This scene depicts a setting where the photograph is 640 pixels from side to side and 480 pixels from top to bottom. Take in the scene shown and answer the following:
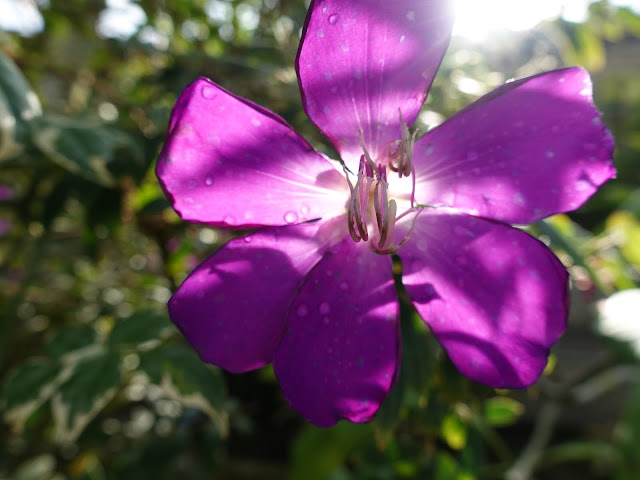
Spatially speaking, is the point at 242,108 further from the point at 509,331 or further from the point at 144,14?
the point at 144,14

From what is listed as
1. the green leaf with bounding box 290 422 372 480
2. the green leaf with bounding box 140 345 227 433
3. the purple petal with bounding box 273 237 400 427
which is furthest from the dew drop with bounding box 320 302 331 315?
the green leaf with bounding box 290 422 372 480

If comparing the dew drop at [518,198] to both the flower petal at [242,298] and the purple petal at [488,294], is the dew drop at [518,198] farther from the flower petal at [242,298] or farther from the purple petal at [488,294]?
the flower petal at [242,298]

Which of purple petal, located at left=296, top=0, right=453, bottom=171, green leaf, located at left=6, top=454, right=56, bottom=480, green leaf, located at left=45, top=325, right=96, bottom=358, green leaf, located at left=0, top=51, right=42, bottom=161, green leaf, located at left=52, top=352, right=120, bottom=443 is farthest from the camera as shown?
green leaf, located at left=6, top=454, right=56, bottom=480

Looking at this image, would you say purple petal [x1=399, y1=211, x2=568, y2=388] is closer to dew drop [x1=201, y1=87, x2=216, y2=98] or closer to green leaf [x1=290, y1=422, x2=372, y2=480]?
dew drop [x1=201, y1=87, x2=216, y2=98]

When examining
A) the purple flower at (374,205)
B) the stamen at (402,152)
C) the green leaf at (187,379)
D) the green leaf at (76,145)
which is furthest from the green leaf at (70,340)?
the stamen at (402,152)

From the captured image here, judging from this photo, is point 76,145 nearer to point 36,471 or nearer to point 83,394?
point 83,394

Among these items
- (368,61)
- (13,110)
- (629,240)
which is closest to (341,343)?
(368,61)

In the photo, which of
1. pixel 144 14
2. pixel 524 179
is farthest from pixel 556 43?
pixel 524 179
